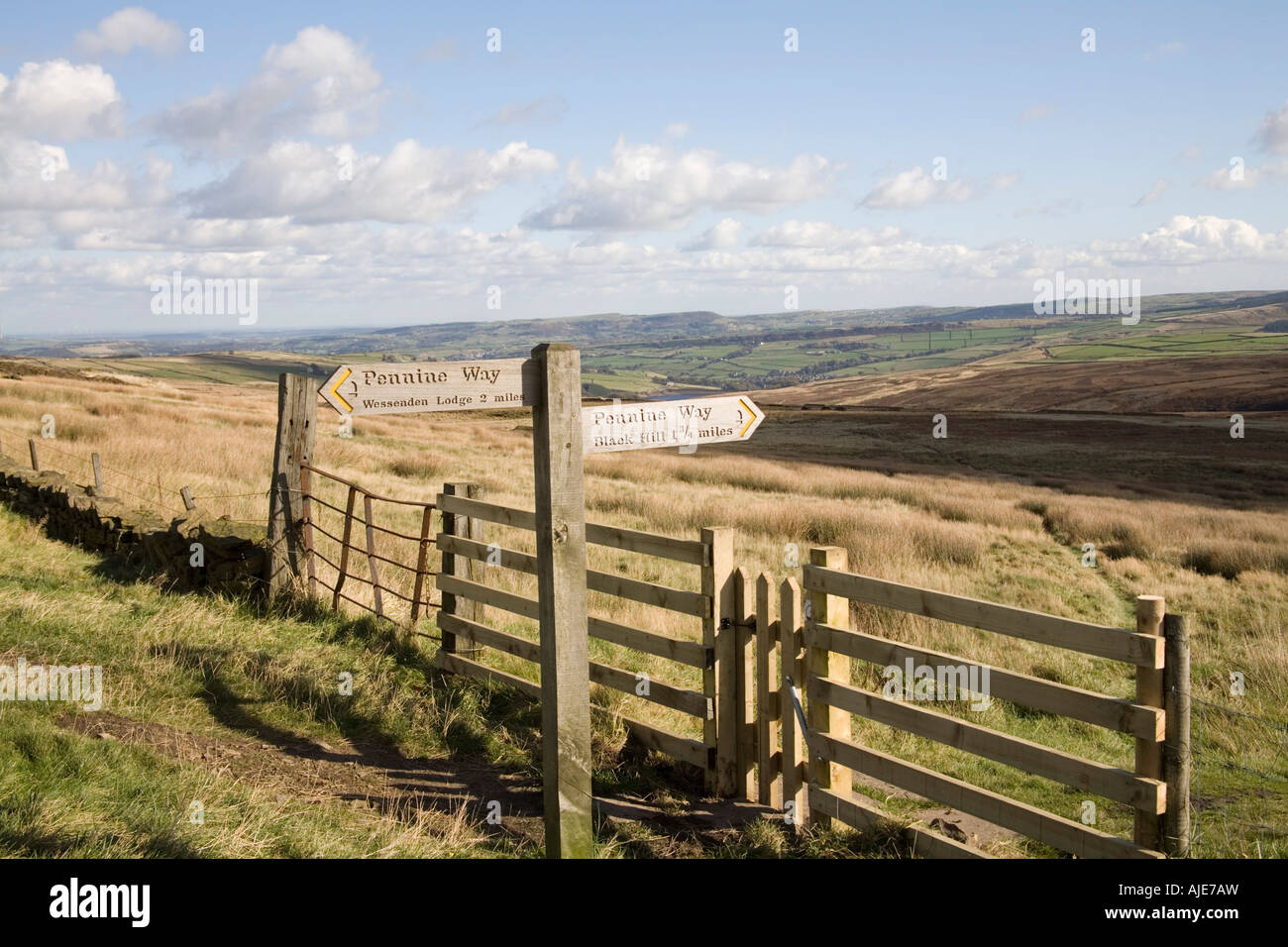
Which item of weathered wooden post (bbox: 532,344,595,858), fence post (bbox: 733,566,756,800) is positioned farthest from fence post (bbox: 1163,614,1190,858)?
weathered wooden post (bbox: 532,344,595,858)

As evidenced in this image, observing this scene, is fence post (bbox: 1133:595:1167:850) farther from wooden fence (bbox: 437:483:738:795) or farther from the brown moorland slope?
the brown moorland slope

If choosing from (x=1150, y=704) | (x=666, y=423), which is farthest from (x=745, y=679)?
(x=1150, y=704)

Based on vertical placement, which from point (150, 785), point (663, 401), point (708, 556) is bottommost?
point (150, 785)

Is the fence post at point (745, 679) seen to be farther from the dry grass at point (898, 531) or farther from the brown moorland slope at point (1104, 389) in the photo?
the brown moorland slope at point (1104, 389)

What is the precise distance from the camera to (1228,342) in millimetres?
148250

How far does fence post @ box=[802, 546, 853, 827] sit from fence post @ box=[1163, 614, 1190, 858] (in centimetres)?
180

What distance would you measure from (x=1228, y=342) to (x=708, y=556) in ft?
552

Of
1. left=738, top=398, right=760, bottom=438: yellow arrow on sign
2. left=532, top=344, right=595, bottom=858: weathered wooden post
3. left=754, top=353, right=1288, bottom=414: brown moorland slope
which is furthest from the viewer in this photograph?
left=754, top=353, right=1288, bottom=414: brown moorland slope

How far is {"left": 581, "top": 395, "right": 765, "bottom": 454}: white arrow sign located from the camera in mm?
5016

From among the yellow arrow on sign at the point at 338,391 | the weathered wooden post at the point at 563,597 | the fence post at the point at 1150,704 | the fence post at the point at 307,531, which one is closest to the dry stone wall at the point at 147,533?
the fence post at the point at 307,531

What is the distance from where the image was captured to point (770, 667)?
603 cm

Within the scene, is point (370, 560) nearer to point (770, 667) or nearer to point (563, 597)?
point (770, 667)
